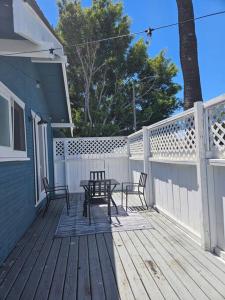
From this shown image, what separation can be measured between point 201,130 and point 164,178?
216cm

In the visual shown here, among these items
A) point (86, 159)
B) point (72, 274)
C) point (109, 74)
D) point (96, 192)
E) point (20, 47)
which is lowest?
point (72, 274)

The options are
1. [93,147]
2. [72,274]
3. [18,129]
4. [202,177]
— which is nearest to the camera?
[72,274]

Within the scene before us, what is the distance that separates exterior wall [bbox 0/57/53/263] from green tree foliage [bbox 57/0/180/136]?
9.93 metres

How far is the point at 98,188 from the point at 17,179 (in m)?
1.95

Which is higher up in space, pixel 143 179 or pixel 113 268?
pixel 143 179

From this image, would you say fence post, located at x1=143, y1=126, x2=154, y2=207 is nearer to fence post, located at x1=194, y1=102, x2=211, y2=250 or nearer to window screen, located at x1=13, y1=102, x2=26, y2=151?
window screen, located at x1=13, y1=102, x2=26, y2=151

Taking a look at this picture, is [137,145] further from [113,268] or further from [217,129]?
[113,268]

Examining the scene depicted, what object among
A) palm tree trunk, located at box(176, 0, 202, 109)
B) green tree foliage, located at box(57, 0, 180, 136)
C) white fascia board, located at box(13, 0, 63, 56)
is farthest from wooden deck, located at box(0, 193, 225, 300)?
green tree foliage, located at box(57, 0, 180, 136)

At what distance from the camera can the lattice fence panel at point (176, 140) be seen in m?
4.00

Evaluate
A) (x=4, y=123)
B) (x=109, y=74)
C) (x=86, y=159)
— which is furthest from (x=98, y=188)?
(x=109, y=74)

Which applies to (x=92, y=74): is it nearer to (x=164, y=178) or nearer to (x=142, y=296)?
(x=164, y=178)

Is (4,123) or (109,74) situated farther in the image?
(109,74)

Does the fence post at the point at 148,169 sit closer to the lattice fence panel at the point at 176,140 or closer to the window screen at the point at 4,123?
the lattice fence panel at the point at 176,140

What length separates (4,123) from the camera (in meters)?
3.99
